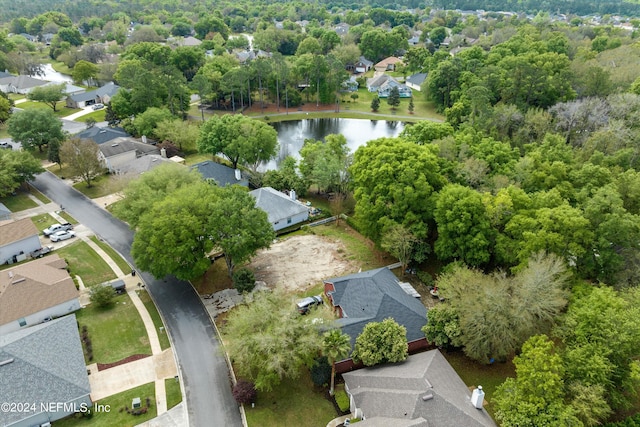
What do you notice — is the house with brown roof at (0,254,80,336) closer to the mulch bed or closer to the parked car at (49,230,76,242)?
the mulch bed

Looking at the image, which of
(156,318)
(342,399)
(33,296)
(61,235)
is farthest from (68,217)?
(342,399)

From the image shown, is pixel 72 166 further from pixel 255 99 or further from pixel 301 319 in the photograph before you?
pixel 255 99

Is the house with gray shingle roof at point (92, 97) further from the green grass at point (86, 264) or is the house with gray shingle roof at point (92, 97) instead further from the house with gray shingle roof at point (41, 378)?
the house with gray shingle roof at point (41, 378)

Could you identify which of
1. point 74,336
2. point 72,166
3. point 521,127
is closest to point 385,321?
point 74,336

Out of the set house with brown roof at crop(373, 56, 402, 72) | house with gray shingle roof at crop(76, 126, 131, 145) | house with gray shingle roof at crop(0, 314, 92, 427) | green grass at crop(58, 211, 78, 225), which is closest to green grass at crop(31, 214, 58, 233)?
green grass at crop(58, 211, 78, 225)

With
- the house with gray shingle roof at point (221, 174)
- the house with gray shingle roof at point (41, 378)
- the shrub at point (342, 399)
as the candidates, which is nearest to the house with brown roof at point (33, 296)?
the house with gray shingle roof at point (41, 378)
